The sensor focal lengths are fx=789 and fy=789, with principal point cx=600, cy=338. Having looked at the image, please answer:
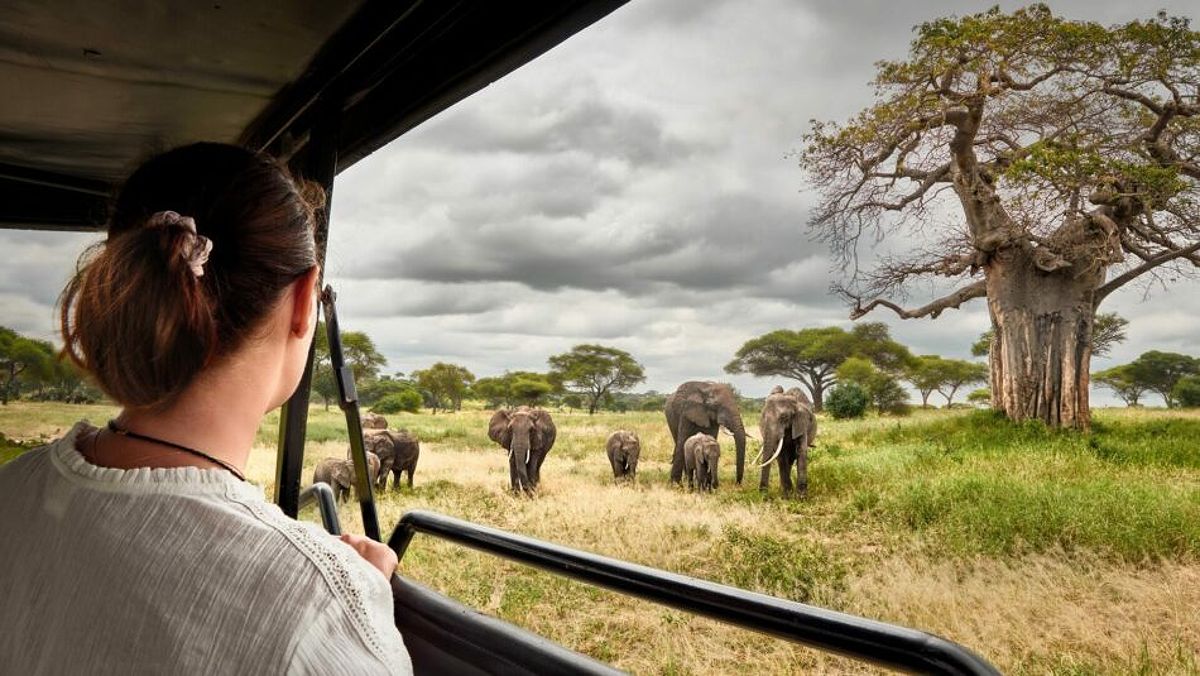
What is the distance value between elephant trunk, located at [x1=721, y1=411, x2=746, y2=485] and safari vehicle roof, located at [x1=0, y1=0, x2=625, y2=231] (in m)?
5.18

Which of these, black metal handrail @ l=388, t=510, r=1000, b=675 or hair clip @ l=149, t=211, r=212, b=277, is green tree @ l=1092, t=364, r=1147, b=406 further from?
hair clip @ l=149, t=211, r=212, b=277

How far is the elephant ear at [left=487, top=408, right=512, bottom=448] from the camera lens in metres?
6.66

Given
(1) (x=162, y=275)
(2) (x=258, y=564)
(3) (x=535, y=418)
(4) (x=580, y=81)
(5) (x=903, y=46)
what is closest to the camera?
(2) (x=258, y=564)

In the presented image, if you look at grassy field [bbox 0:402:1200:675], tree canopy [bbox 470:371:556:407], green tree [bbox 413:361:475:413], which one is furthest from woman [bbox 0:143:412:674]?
green tree [bbox 413:361:475:413]

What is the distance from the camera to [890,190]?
444cm

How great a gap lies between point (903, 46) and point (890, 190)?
0.79 m

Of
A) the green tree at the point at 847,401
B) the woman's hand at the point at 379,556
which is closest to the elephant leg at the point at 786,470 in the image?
the green tree at the point at 847,401

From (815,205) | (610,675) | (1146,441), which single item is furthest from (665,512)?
(610,675)

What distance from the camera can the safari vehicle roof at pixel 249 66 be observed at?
1.25 meters

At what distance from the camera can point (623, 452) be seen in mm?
6625

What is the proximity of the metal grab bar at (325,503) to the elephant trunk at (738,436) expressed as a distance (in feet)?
16.9

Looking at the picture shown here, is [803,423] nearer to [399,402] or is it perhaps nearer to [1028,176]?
→ [1028,176]

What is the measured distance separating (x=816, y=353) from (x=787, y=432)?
1416mm

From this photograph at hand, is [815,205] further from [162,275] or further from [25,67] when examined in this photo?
[162,275]
